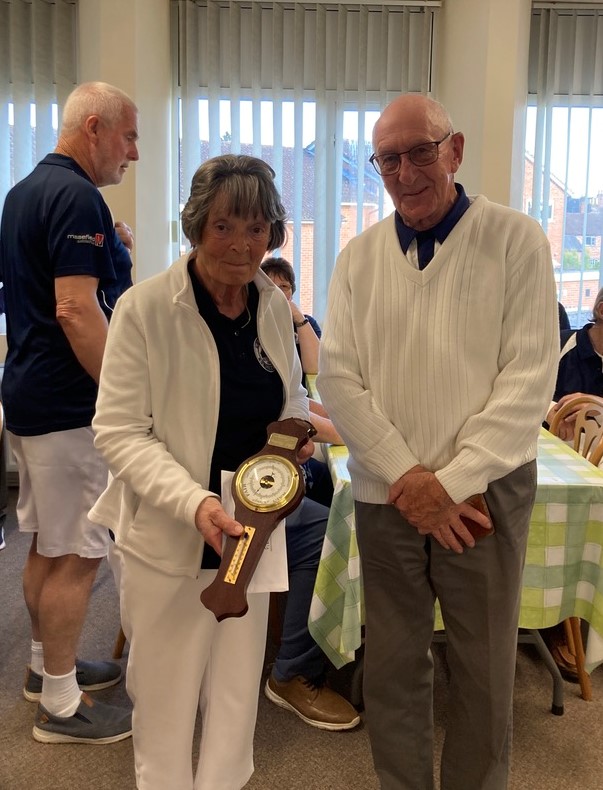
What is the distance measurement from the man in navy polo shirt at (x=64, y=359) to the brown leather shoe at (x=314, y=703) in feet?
1.40

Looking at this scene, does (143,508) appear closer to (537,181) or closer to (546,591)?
(546,591)

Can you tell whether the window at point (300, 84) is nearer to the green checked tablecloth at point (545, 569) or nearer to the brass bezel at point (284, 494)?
the green checked tablecloth at point (545, 569)

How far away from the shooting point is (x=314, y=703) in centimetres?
201

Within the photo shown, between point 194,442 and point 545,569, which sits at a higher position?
point 194,442

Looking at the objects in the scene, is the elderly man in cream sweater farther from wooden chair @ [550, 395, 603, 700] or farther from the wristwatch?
wooden chair @ [550, 395, 603, 700]

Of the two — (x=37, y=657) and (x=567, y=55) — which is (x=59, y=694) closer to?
(x=37, y=657)

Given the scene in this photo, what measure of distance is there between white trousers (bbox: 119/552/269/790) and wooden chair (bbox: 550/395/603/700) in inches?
45.5

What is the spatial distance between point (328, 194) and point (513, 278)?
2.95 meters

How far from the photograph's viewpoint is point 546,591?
1.89 meters

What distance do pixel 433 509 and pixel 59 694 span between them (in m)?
1.21

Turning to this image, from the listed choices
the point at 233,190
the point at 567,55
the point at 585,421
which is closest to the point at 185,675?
the point at 233,190

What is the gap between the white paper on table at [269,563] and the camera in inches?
49.2

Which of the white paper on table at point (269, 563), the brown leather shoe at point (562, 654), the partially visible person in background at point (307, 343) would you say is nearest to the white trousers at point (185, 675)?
the white paper on table at point (269, 563)

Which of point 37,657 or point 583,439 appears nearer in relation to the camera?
point 37,657
